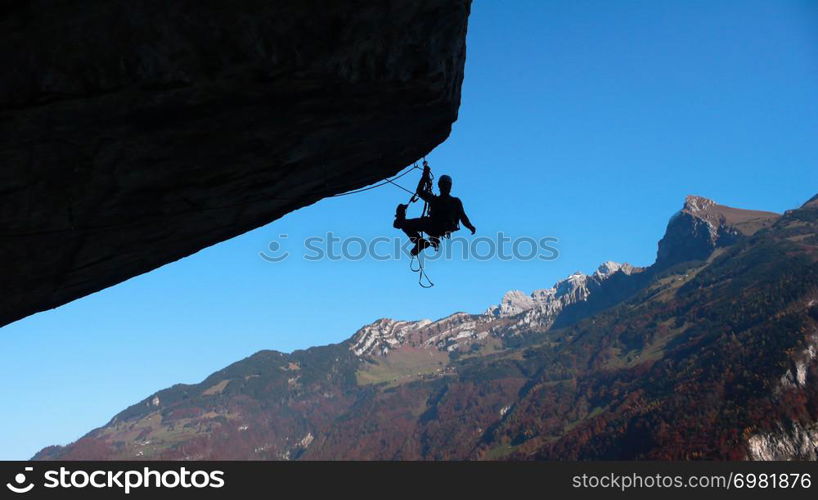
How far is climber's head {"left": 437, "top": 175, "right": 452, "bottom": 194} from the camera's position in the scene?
50.8ft

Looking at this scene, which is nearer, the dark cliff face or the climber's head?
the dark cliff face

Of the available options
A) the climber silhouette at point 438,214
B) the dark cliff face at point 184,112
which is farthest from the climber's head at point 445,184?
Answer: the dark cliff face at point 184,112

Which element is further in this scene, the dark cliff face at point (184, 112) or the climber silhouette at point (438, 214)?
the climber silhouette at point (438, 214)

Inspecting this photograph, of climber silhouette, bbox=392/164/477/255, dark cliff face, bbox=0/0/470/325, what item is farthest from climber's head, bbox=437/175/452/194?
dark cliff face, bbox=0/0/470/325

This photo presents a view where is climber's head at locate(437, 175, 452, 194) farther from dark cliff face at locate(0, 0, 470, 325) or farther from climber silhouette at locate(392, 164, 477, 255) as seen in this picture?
dark cliff face at locate(0, 0, 470, 325)

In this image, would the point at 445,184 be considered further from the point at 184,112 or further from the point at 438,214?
the point at 184,112

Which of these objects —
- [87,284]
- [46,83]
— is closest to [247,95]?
[46,83]

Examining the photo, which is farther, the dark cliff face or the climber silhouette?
the climber silhouette

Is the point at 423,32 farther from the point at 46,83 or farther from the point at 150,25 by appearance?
the point at 46,83

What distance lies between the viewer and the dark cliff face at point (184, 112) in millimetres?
7715

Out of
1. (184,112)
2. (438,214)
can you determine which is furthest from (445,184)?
(184,112)

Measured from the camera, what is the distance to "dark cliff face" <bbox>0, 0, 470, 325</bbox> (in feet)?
Answer: 25.3

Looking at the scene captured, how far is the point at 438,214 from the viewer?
15.5 meters

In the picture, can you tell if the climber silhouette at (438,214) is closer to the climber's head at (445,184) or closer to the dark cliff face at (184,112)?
the climber's head at (445,184)
